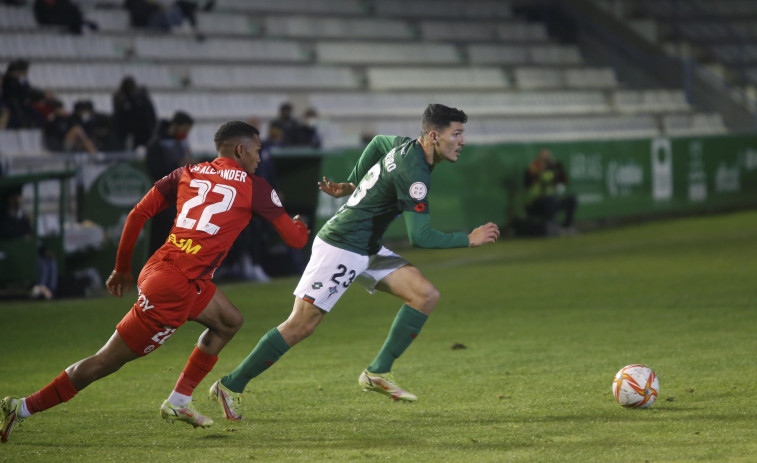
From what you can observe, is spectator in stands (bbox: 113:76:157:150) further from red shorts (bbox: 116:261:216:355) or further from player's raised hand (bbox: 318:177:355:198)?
red shorts (bbox: 116:261:216:355)

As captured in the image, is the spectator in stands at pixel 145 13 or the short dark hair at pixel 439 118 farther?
the spectator in stands at pixel 145 13

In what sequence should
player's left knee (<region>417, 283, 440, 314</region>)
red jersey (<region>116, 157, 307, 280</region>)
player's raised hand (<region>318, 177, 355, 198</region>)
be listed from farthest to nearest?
player's raised hand (<region>318, 177, 355, 198</region>), player's left knee (<region>417, 283, 440, 314</region>), red jersey (<region>116, 157, 307, 280</region>)

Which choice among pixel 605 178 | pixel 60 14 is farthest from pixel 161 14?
pixel 605 178

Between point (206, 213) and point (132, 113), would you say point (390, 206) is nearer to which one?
point (206, 213)

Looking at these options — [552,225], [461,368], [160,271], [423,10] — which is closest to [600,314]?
[461,368]

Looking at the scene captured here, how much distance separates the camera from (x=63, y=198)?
1187 centimetres

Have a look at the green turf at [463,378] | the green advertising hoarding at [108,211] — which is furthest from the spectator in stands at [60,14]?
the green turf at [463,378]

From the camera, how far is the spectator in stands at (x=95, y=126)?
14.4 metres

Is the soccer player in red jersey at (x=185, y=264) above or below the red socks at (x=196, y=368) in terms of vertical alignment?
above

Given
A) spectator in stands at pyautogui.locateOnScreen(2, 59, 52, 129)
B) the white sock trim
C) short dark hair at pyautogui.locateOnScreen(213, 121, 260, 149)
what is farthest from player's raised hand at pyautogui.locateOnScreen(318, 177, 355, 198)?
spectator in stands at pyautogui.locateOnScreen(2, 59, 52, 129)

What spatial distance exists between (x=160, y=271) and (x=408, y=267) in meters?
1.67

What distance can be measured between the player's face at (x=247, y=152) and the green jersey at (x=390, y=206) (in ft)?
2.71

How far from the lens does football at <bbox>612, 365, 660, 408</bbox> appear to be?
5.90 m

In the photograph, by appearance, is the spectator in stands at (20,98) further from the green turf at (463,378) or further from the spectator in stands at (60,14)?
the green turf at (463,378)
